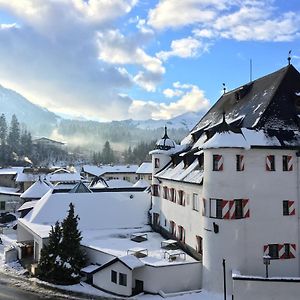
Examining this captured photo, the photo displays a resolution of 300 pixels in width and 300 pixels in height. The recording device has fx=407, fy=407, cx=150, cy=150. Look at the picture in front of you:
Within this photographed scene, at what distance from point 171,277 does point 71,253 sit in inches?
349

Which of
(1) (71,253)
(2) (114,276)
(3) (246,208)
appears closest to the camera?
(3) (246,208)

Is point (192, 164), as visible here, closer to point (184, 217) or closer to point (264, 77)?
point (184, 217)

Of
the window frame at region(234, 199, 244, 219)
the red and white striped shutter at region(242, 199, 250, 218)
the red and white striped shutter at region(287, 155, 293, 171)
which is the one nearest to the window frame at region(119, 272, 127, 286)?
the window frame at region(234, 199, 244, 219)

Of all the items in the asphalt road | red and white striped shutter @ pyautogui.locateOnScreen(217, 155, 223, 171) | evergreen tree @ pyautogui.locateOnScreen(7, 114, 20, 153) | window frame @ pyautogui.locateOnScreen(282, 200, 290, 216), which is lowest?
the asphalt road

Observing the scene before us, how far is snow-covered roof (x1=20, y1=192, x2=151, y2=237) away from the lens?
141ft

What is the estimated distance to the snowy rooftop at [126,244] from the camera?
30.2 metres

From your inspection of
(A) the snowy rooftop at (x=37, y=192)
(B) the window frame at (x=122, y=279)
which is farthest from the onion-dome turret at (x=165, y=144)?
(A) the snowy rooftop at (x=37, y=192)

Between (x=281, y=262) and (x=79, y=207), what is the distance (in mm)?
23211

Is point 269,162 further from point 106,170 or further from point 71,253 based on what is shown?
point 106,170

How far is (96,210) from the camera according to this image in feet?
147

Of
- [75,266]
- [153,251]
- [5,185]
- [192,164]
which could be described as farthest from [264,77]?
[5,185]

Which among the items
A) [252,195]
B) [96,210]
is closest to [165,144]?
[96,210]

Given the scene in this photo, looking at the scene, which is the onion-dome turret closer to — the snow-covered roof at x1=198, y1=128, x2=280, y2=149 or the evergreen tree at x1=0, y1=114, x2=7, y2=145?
the snow-covered roof at x1=198, y1=128, x2=280, y2=149

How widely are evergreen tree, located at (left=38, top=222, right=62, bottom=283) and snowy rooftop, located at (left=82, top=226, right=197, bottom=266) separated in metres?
3.33
